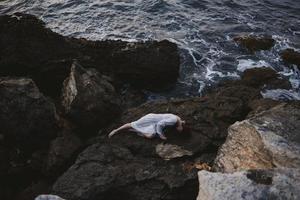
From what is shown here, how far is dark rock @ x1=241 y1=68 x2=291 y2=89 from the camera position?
14883 millimetres

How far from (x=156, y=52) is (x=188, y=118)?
3854 millimetres

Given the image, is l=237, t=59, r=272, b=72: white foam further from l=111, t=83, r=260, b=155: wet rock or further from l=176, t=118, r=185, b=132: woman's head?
l=176, t=118, r=185, b=132: woman's head

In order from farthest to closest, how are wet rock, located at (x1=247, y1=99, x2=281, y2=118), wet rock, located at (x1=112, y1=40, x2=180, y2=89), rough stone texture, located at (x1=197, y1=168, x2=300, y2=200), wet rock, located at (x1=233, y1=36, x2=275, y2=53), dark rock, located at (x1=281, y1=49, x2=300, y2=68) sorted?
wet rock, located at (x1=233, y1=36, x2=275, y2=53) → dark rock, located at (x1=281, y1=49, x2=300, y2=68) → wet rock, located at (x1=112, y1=40, x2=180, y2=89) → wet rock, located at (x1=247, y1=99, x2=281, y2=118) → rough stone texture, located at (x1=197, y1=168, x2=300, y2=200)

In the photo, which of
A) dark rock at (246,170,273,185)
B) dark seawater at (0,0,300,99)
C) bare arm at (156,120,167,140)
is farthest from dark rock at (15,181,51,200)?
dark seawater at (0,0,300,99)

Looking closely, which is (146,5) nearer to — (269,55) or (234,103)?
(269,55)

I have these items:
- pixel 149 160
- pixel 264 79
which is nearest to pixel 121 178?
pixel 149 160

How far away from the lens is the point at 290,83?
50.0 ft

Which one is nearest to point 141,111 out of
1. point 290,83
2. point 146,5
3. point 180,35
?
point 290,83

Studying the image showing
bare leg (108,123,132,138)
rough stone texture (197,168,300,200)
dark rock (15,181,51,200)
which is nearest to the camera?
rough stone texture (197,168,300,200)

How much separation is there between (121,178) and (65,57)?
6.42m

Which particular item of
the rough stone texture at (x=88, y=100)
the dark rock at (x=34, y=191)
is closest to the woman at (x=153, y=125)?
the rough stone texture at (x=88, y=100)

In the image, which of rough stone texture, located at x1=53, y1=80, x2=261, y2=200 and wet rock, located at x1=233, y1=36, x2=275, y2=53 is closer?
rough stone texture, located at x1=53, y1=80, x2=261, y2=200

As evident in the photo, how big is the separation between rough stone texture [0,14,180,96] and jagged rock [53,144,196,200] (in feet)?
16.0

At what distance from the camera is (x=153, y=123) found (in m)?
10.4
